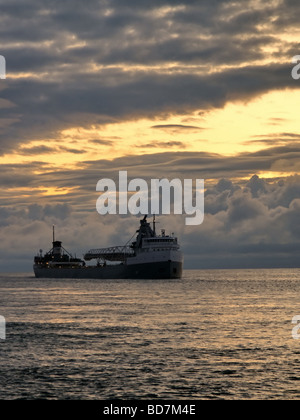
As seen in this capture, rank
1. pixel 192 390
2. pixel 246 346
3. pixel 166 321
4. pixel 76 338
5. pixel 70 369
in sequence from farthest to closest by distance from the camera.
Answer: pixel 166 321
pixel 76 338
pixel 246 346
pixel 70 369
pixel 192 390

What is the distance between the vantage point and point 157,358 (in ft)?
136

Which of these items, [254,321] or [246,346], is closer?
[246,346]

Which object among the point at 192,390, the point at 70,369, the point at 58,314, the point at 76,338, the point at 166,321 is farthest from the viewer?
the point at 58,314

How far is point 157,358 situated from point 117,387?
8.65m
